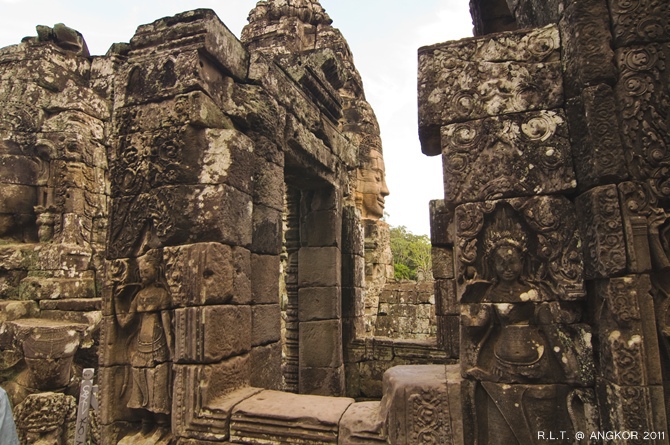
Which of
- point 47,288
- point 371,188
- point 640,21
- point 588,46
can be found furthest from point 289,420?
point 371,188

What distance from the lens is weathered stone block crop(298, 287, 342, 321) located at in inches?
255

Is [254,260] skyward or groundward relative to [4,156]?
groundward

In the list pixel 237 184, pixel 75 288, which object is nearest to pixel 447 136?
pixel 237 184

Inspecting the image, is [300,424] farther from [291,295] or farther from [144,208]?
[291,295]

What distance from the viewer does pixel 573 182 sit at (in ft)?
8.25

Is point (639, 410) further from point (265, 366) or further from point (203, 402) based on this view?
point (265, 366)

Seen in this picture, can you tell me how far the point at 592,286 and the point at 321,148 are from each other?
429 cm

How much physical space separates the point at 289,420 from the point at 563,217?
88.3 inches

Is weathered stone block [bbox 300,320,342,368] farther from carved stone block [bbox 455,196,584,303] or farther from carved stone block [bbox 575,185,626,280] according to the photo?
carved stone block [bbox 575,185,626,280]

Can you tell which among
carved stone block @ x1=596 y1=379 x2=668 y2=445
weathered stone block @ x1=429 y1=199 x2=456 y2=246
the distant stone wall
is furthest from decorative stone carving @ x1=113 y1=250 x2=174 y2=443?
the distant stone wall

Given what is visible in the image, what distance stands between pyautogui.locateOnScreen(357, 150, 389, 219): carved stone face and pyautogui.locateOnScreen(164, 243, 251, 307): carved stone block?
6.98 m

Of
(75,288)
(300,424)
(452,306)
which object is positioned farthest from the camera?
(75,288)

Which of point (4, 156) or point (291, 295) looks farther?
point (4, 156)

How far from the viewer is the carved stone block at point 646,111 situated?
235 centimetres
